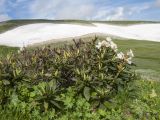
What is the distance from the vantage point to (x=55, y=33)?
42812 millimetres

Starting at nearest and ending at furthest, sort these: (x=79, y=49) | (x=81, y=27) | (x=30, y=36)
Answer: (x=79, y=49) < (x=30, y=36) < (x=81, y=27)

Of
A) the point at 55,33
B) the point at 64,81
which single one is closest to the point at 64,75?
the point at 64,81

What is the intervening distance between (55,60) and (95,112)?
2.22 metres

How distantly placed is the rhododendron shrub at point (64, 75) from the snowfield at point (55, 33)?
23.4 metres

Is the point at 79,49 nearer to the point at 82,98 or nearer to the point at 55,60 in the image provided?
the point at 55,60

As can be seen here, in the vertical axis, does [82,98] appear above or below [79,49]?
below

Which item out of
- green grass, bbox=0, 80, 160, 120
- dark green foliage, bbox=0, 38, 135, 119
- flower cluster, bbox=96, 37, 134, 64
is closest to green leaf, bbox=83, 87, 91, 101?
dark green foliage, bbox=0, 38, 135, 119

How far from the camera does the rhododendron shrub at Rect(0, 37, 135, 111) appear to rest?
12523 mm

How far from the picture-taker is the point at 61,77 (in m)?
13.7

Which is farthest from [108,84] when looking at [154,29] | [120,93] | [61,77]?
[154,29]

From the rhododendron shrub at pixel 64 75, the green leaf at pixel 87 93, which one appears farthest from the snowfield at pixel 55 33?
the green leaf at pixel 87 93

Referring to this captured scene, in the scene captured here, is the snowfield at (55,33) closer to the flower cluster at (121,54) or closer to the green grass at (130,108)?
the flower cluster at (121,54)

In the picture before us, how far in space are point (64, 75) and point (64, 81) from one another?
7.5 inches

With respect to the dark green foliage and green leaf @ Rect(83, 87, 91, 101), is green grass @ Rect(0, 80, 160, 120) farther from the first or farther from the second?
green leaf @ Rect(83, 87, 91, 101)
